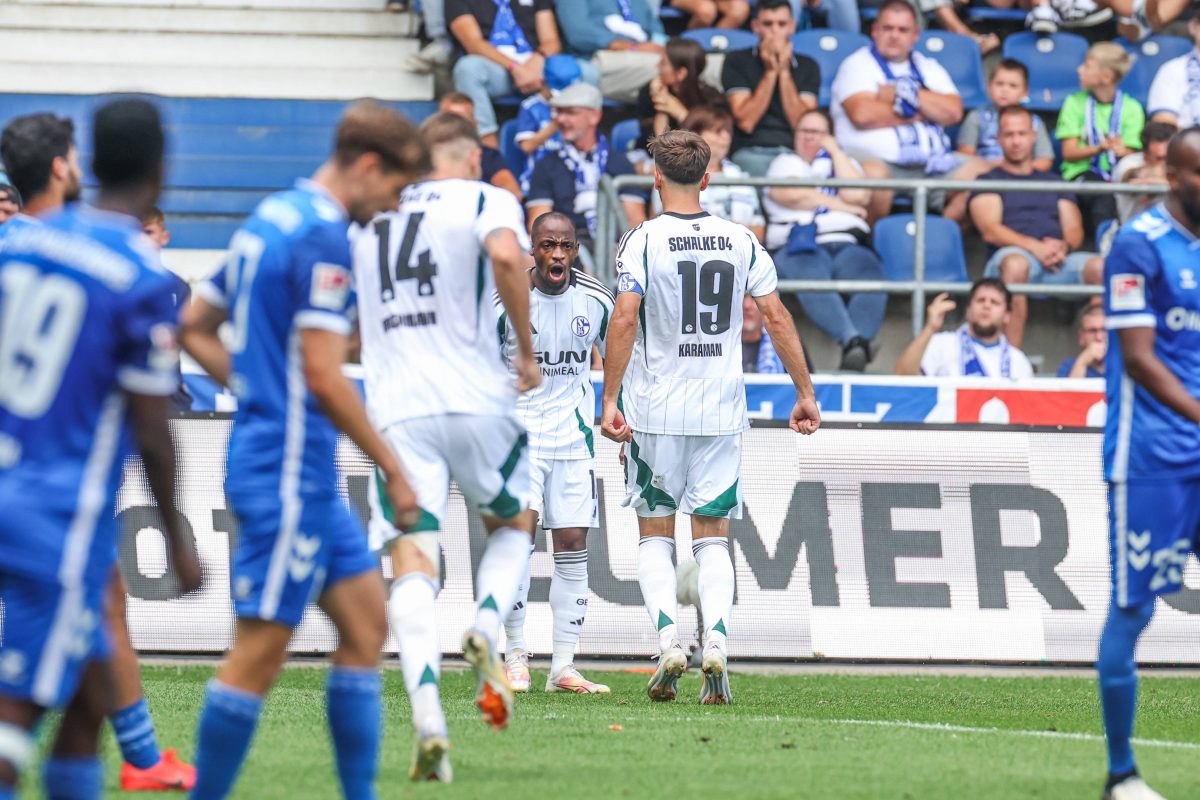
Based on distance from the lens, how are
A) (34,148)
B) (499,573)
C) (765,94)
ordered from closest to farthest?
(34,148) < (499,573) < (765,94)

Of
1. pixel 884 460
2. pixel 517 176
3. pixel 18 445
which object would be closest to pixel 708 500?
pixel 884 460

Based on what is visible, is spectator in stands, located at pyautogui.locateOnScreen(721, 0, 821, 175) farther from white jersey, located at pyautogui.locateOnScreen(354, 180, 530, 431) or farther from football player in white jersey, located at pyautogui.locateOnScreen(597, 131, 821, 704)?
white jersey, located at pyautogui.locateOnScreen(354, 180, 530, 431)

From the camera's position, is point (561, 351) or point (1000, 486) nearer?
point (561, 351)

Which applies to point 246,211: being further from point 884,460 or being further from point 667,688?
point 667,688

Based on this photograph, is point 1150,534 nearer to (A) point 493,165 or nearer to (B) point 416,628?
(B) point 416,628

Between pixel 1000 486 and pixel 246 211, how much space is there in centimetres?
805

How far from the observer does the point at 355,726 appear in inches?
202

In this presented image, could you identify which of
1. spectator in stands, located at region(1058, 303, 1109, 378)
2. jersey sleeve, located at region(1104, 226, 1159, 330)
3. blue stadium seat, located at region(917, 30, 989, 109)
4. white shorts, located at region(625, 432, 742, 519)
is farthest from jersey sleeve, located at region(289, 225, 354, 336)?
blue stadium seat, located at region(917, 30, 989, 109)

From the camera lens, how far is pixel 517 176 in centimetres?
1584

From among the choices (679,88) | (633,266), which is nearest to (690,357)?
(633,266)

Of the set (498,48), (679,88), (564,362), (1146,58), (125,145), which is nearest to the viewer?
(125,145)

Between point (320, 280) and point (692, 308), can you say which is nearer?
point (320, 280)

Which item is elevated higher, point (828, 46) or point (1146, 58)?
point (828, 46)

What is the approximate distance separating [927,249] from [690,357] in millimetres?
6459
